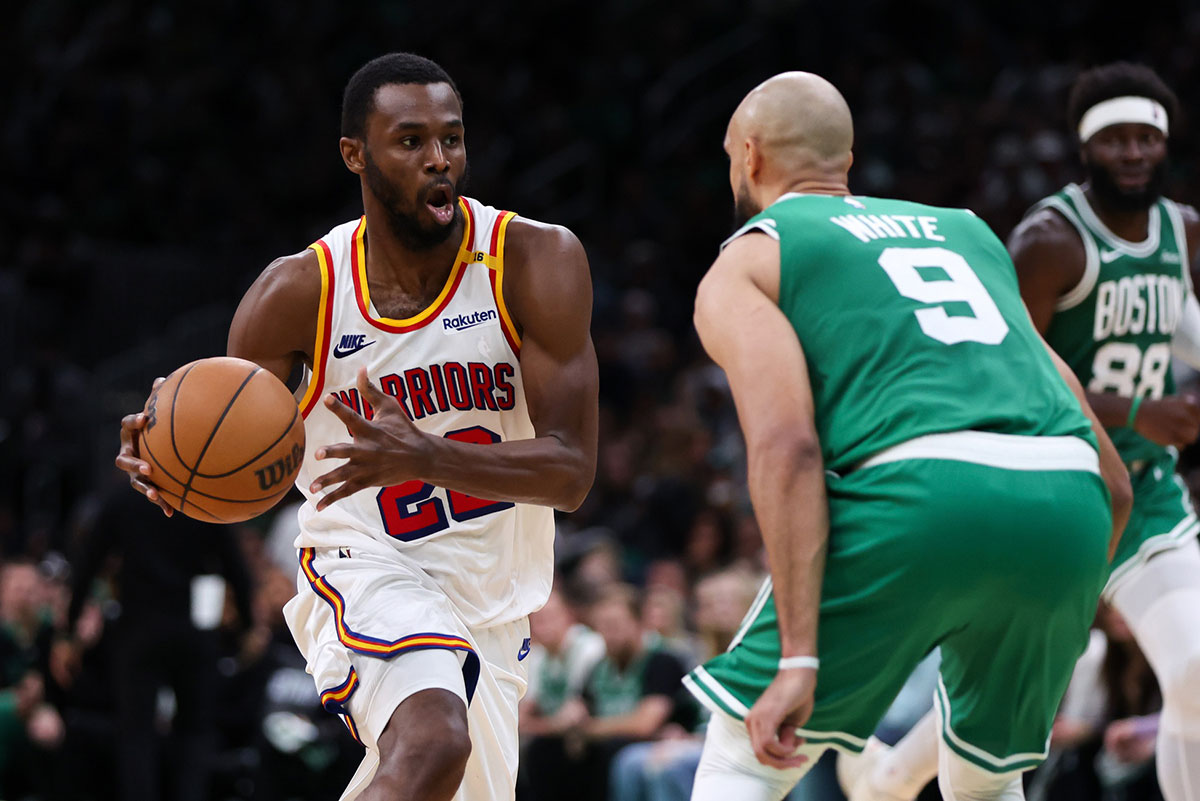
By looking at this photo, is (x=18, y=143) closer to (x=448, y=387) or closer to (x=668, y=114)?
(x=668, y=114)

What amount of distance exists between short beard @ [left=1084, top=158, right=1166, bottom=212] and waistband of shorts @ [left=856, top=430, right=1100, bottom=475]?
2195 millimetres

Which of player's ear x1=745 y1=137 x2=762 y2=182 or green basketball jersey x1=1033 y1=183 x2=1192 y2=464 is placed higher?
player's ear x1=745 y1=137 x2=762 y2=182

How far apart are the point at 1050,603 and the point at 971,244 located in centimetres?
81

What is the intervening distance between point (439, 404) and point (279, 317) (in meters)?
0.47

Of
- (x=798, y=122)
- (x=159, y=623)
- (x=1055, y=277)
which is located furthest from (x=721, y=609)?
(x=798, y=122)

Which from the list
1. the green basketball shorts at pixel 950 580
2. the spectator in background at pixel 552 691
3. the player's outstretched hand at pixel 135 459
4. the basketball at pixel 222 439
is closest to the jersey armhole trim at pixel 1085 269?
the green basketball shorts at pixel 950 580

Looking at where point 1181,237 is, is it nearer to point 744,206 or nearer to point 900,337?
point 744,206

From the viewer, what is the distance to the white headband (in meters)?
5.23

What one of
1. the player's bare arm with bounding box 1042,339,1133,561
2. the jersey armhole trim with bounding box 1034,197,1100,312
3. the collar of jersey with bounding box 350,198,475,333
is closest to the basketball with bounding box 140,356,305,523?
the collar of jersey with bounding box 350,198,475,333

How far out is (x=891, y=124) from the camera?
1312cm

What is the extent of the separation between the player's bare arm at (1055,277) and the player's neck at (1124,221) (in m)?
0.15

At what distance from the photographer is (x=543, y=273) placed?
4125 millimetres

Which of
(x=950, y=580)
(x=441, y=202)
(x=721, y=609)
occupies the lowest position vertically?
(x=721, y=609)

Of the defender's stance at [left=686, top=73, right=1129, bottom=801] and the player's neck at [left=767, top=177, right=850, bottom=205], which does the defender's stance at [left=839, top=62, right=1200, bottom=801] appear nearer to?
the defender's stance at [left=686, top=73, right=1129, bottom=801]
